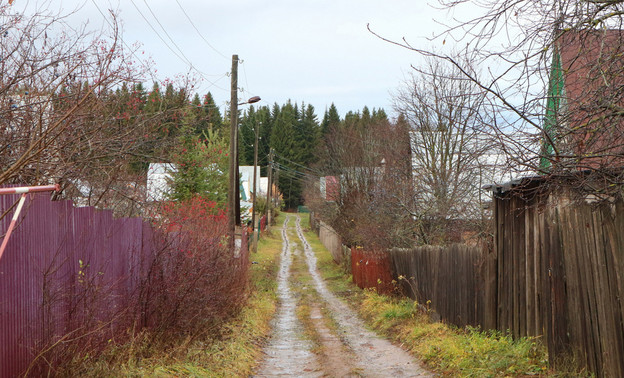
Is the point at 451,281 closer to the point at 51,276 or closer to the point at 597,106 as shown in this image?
the point at 597,106

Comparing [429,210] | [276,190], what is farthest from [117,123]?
[276,190]

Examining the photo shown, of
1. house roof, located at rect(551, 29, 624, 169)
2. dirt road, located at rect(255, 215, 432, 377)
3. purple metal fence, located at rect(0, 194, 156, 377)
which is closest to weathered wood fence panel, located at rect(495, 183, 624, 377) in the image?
house roof, located at rect(551, 29, 624, 169)

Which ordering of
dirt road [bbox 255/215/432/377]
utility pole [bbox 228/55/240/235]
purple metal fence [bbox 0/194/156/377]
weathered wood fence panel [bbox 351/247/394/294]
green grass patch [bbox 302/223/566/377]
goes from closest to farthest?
purple metal fence [bbox 0/194/156/377]
green grass patch [bbox 302/223/566/377]
dirt road [bbox 255/215/432/377]
weathered wood fence panel [bbox 351/247/394/294]
utility pole [bbox 228/55/240/235]

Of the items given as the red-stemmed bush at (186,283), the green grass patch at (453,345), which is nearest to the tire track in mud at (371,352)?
the green grass patch at (453,345)

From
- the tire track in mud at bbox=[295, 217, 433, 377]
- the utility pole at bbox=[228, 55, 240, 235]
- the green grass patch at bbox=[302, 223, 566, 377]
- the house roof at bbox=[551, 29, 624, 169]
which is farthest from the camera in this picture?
the utility pole at bbox=[228, 55, 240, 235]

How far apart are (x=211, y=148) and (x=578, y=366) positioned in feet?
73.8

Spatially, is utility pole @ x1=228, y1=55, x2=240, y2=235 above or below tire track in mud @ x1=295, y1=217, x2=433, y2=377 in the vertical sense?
above

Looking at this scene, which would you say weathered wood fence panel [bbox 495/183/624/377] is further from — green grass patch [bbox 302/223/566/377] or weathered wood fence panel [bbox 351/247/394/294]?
weathered wood fence panel [bbox 351/247/394/294]

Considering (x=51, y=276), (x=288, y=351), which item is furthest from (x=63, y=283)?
(x=288, y=351)

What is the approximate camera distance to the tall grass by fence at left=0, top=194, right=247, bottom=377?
16.5 feet

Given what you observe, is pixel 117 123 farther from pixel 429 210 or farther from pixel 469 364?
pixel 429 210

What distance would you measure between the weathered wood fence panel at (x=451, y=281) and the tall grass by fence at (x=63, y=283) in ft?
18.0

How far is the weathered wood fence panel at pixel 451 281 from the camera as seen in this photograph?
10.6 meters

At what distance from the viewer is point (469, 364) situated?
849cm
